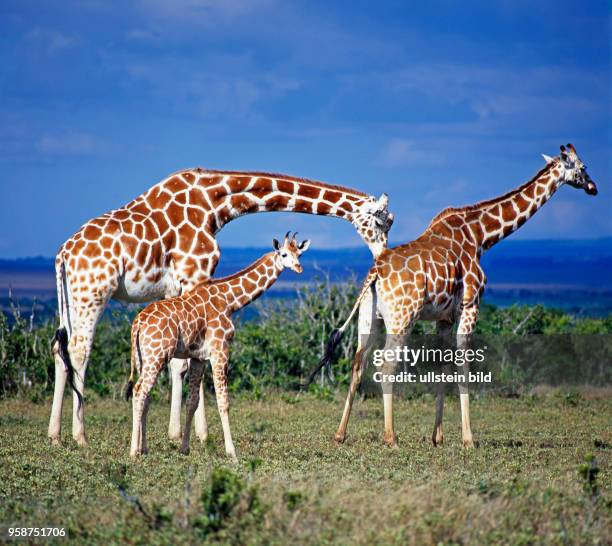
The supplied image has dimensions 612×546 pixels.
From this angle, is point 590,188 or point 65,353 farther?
point 590,188

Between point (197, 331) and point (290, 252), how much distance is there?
54.8 inches

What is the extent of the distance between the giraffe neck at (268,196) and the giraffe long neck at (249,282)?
147 cm

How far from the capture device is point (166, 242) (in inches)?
468

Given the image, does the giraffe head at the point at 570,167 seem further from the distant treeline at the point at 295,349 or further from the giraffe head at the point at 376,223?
the distant treeline at the point at 295,349

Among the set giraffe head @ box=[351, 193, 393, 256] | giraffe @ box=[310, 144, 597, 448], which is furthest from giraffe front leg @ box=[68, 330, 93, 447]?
giraffe head @ box=[351, 193, 393, 256]

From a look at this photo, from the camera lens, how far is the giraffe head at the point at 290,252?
1105 centimetres

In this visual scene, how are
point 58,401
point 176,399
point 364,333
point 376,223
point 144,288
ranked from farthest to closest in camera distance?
point 376,223 < point 176,399 < point 144,288 < point 364,333 < point 58,401

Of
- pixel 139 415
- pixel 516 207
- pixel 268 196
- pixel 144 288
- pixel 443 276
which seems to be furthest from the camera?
pixel 516 207

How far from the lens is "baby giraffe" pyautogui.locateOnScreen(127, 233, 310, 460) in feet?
32.4

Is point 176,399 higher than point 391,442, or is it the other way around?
point 176,399

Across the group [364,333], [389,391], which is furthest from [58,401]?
[389,391]

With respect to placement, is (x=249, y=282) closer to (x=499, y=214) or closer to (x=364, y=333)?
(x=364, y=333)

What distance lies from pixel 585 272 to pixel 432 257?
15256 cm

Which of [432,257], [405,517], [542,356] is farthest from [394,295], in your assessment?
[542,356]
